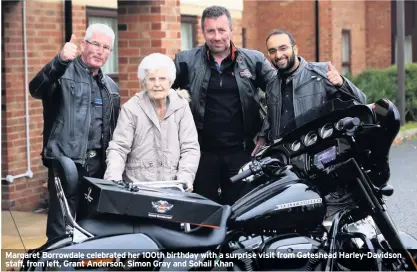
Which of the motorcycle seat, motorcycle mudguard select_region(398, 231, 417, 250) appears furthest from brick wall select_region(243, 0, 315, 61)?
the motorcycle seat

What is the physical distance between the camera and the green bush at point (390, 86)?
1809cm

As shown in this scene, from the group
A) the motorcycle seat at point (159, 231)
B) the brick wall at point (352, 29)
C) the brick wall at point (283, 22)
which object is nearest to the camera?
the motorcycle seat at point (159, 231)

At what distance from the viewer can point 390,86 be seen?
61.6 ft

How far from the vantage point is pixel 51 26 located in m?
9.59

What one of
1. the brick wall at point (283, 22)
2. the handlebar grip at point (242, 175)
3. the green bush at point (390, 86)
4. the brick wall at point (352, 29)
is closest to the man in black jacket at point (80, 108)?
the handlebar grip at point (242, 175)

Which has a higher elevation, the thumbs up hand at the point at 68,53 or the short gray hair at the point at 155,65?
the thumbs up hand at the point at 68,53

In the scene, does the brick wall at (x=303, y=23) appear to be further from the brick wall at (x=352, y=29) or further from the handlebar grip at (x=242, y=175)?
the handlebar grip at (x=242, y=175)

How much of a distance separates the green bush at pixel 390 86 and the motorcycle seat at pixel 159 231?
14.0m

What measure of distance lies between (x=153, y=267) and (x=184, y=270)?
0.15 m

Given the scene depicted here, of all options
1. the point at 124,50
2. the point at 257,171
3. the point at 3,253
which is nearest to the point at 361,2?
the point at 124,50

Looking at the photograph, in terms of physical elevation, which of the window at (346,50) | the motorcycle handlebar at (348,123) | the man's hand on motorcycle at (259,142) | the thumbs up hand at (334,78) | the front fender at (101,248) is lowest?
the front fender at (101,248)

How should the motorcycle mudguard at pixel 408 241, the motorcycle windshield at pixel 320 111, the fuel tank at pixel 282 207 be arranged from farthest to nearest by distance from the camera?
the motorcycle mudguard at pixel 408 241, the motorcycle windshield at pixel 320 111, the fuel tank at pixel 282 207

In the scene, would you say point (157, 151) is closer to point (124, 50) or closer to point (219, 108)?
point (219, 108)

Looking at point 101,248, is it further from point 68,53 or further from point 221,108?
point 221,108
